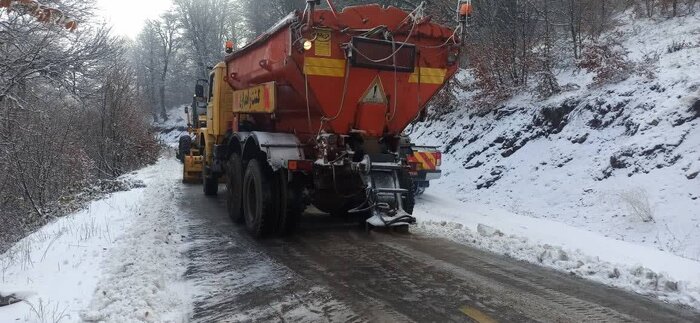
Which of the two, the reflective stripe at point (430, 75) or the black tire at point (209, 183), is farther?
the black tire at point (209, 183)

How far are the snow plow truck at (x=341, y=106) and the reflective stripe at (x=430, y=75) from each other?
0.04 ft

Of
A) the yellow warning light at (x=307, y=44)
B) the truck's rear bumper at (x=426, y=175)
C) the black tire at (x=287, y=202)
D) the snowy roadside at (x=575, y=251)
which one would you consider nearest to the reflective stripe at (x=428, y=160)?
the truck's rear bumper at (x=426, y=175)

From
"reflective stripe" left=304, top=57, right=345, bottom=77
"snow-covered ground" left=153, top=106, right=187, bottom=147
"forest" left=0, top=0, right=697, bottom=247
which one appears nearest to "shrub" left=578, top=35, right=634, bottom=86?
"forest" left=0, top=0, right=697, bottom=247

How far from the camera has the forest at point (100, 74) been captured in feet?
34.4

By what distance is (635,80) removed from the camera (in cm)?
1085

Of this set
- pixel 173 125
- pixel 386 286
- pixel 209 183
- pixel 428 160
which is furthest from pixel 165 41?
pixel 386 286

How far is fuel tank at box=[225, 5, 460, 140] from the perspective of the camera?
6.57 m

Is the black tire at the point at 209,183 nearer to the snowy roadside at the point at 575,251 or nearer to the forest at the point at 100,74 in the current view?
the forest at the point at 100,74

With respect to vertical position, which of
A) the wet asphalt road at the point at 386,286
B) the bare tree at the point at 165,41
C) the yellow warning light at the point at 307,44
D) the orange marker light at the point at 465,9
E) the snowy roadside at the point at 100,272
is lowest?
the wet asphalt road at the point at 386,286

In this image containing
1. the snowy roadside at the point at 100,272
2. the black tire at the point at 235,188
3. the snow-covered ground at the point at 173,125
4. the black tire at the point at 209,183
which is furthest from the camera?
the snow-covered ground at the point at 173,125

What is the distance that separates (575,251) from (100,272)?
5.35 m

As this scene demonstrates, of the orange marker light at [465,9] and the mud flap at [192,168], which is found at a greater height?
the orange marker light at [465,9]

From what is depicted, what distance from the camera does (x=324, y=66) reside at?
21.8 feet

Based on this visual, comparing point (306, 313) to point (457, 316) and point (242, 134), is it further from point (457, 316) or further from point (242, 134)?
point (242, 134)
